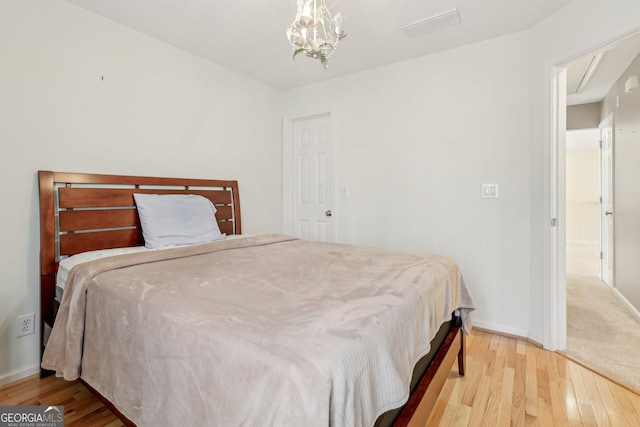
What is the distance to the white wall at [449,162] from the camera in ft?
8.34

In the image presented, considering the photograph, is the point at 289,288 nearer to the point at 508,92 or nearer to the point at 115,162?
the point at 115,162

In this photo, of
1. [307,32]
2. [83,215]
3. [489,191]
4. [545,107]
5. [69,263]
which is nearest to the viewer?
[307,32]

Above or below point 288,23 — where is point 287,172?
below

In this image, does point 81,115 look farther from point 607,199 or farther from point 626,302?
point 607,199

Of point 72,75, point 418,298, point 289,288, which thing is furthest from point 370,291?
point 72,75

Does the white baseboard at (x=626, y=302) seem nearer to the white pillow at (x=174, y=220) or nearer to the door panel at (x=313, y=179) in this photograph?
the door panel at (x=313, y=179)

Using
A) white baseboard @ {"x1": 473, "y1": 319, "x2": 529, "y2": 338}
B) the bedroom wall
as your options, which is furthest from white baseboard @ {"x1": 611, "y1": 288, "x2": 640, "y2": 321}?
the bedroom wall

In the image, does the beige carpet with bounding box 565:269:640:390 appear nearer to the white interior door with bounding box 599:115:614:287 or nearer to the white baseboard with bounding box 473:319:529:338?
the white baseboard with bounding box 473:319:529:338

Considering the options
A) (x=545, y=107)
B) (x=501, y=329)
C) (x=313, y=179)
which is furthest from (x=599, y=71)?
(x=313, y=179)

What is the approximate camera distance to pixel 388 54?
2.88 metres

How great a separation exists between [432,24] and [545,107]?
3.43 ft

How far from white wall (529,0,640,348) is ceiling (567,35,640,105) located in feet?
1.04

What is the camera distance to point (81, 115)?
7.16 feet

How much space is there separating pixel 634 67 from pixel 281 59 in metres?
3.31
